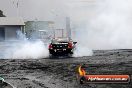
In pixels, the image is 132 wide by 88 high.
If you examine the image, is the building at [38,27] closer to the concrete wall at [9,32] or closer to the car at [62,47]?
the concrete wall at [9,32]

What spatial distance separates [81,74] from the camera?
902 cm

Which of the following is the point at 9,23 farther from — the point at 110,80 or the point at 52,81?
the point at 110,80

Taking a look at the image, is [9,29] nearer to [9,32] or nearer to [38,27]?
[9,32]

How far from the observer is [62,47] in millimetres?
32281

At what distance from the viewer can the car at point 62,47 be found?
32.1m

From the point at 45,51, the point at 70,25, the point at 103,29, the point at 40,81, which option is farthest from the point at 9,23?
the point at 40,81

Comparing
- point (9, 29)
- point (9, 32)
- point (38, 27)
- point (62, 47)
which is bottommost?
point (38, 27)

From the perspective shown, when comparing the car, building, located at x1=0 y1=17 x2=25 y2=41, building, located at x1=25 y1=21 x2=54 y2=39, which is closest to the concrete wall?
building, located at x1=0 y1=17 x2=25 y2=41

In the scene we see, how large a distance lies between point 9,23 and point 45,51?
4076 cm

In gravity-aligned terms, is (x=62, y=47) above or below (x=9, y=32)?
above

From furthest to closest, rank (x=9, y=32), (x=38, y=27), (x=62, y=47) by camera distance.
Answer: (x=38, y=27) → (x=9, y=32) → (x=62, y=47)

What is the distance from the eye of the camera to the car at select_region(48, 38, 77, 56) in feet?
105

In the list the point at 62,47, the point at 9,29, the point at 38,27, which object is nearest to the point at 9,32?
the point at 9,29

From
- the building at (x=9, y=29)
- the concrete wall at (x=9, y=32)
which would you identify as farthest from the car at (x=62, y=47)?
the building at (x=9, y=29)
